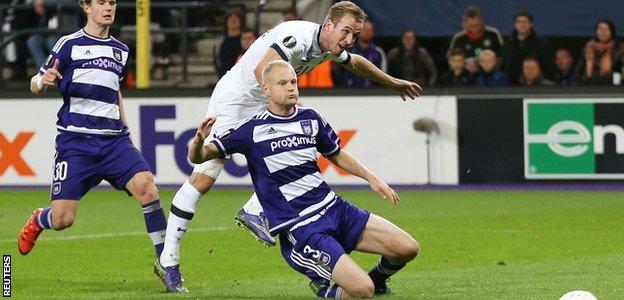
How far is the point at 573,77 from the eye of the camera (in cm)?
1964

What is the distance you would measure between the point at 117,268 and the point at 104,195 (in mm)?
6759

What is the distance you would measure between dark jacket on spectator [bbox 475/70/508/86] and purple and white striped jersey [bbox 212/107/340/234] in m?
9.92

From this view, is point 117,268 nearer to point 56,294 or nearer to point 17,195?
point 56,294

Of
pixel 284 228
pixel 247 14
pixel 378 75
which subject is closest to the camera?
pixel 284 228

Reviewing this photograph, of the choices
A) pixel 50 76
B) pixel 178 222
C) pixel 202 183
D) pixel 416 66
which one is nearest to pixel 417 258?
pixel 202 183

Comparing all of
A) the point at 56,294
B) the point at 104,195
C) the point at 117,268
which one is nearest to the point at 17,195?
the point at 104,195

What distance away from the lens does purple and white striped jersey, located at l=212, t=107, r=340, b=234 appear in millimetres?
9062

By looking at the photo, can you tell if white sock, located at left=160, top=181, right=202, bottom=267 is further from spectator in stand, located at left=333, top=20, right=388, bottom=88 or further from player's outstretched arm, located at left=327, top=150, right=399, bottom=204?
spectator in stand, located at left=333, top=20, right=388, bottom=88

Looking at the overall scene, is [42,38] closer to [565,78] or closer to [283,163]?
[565,78]

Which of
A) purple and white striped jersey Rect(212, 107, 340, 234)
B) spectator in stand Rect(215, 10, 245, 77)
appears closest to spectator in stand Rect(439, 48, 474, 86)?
spectator in stand Rect(215, 10, 245, 77)

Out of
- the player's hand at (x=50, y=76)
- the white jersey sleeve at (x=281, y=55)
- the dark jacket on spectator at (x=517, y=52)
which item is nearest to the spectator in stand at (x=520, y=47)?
the dark jacket on spectator at (x=517, y=52)

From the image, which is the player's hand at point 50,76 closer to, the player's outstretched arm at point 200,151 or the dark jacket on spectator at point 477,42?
the player's outstretched arm at point 200,151

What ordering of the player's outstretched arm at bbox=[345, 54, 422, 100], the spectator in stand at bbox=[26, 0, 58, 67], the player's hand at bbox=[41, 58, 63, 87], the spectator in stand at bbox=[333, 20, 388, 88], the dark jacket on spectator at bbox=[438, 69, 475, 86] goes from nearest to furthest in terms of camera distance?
the player's hand at bbox=[41, 58, 63, 87], the player's outstretched arm at bbox=[345, 54, 422, 100], the dark jacket on spectator at bbox=[438, 69, 475, 86], the spectator in stand at bbox=[333, 20, 388, 88], the spectator in stand at bbox=[26, 0, 58, 67]

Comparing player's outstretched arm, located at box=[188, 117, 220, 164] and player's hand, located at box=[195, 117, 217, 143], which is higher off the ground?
player's hand, located at box=[195, 117, 217, 143]
